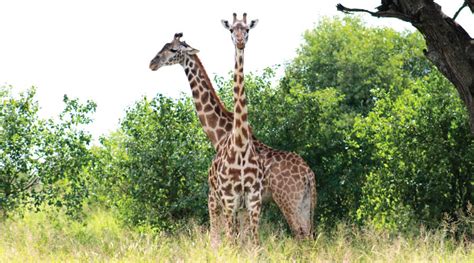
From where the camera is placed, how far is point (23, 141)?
596 inches

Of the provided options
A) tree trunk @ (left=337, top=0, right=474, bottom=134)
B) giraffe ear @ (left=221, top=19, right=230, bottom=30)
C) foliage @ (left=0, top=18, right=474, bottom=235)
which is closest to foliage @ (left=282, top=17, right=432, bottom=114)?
foliage @ (left=0, top=18, right=474, bottom=235)

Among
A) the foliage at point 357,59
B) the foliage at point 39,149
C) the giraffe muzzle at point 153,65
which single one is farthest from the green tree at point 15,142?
the foliage at point 357,59

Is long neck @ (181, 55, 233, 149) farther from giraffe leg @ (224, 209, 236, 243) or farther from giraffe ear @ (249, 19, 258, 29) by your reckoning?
giraffe ear @ (249, 19, 258, 29)

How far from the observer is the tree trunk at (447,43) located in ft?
36.0

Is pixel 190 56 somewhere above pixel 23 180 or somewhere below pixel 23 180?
above

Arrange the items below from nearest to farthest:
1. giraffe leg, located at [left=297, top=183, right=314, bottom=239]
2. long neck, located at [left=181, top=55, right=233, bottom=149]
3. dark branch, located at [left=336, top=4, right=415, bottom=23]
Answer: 1. dark branch, located at [left=336, top=4, right=415, bottom=23]
2. giraffe leg, located at [left=297, top=183, right=314, bottom=239]
3. long neck, located at [left=181, top=55, right=233, bottom=149]

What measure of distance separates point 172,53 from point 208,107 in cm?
98

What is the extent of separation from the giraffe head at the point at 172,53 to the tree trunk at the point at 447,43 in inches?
132

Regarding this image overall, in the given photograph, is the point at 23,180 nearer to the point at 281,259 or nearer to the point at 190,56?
the point at 190,56

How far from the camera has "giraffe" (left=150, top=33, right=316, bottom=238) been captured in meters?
11.8

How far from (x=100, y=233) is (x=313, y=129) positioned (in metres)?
5.34

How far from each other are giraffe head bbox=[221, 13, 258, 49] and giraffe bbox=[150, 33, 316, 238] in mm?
1745

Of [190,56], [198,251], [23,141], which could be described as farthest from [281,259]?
[23,141]

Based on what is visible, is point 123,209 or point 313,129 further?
point 123,209
